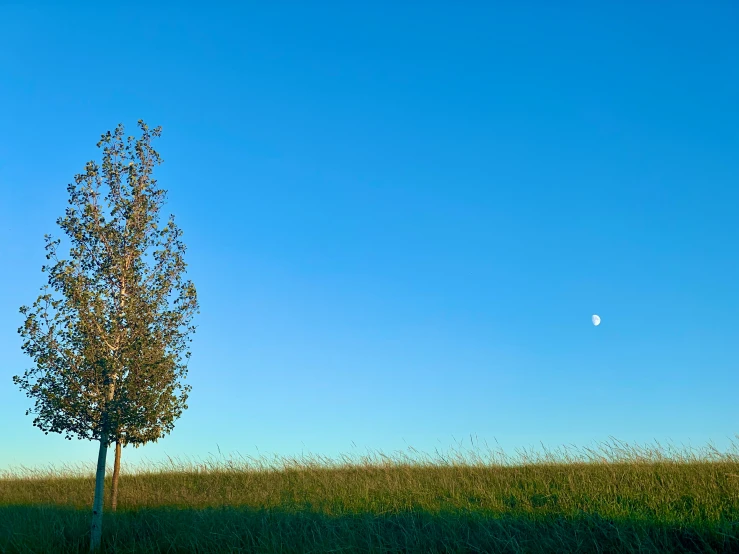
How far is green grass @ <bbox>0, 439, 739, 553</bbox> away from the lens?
41.0ft

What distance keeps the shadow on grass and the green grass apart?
34 millimetres

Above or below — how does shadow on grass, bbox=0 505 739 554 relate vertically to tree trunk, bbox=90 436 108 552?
below

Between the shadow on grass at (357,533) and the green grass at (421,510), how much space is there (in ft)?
0.11

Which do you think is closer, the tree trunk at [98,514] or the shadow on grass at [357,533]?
the shadow on grass at [357,533]

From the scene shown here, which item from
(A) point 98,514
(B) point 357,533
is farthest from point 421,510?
(A) point 98,514

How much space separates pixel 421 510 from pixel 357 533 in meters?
1.91

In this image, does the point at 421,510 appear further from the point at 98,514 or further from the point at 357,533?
the point at 98,514

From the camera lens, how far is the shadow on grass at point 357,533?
12.1m

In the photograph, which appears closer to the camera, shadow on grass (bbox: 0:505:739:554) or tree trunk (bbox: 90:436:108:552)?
shadow on grass (bbox: 0:505:739:554)

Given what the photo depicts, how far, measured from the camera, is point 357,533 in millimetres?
13742

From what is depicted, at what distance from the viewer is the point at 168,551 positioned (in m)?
14.3

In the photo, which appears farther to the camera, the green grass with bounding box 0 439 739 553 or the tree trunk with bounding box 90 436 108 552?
the tree trunk with bounding box 90 436 108 552

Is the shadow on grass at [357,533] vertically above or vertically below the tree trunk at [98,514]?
below

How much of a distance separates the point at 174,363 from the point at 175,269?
8.36 ft
